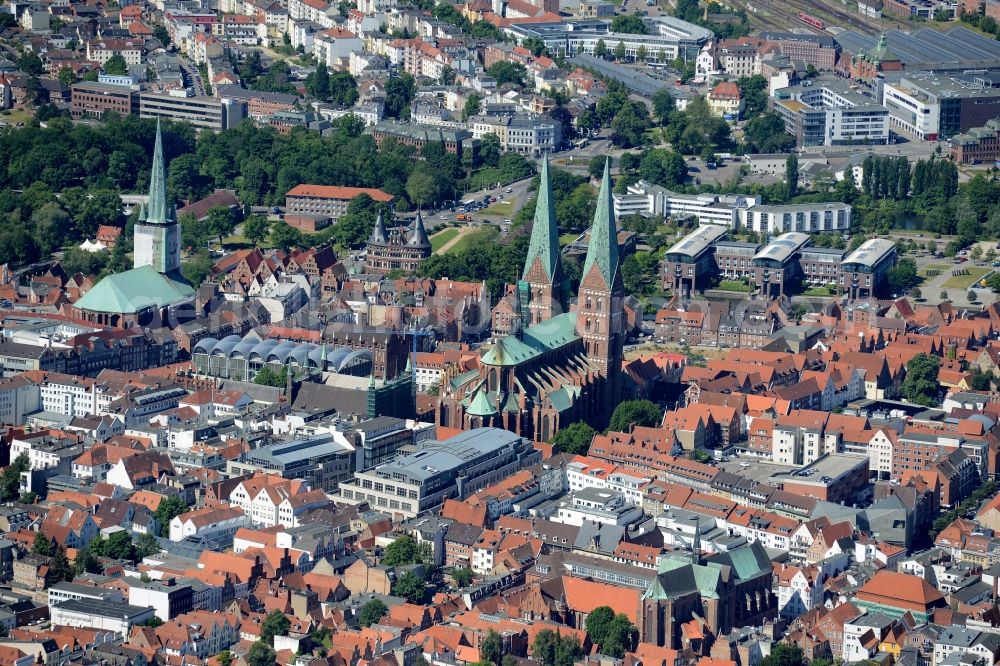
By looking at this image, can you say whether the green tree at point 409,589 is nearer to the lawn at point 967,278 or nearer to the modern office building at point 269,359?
the modern office building at point 269,359

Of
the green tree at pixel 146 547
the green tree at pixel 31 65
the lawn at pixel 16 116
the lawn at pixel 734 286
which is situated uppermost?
the green tree at pixel 31 65

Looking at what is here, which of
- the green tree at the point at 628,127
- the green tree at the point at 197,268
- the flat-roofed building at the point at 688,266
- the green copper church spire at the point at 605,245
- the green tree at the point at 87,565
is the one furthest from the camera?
the green tree at the point at 628,127

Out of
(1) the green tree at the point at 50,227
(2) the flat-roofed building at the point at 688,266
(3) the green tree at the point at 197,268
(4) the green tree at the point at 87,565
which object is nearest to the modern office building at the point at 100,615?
(4) the green tree at the point at 87,565

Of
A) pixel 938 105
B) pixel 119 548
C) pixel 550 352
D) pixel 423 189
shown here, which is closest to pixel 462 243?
pixel 423 189

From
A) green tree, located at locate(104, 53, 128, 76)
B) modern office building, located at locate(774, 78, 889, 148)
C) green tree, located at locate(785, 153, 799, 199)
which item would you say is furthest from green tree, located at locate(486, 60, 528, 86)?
green tree, located at locate(785, 153, 799, 199)

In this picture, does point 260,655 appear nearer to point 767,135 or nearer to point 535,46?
point 767,135

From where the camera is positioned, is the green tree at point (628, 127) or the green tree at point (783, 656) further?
the green tree at point (628, 127)
